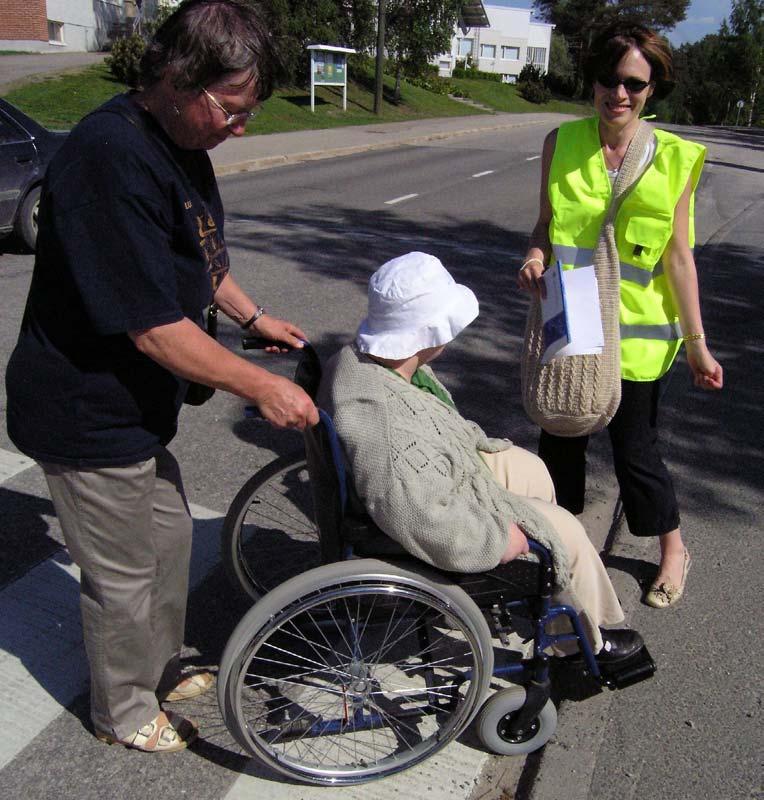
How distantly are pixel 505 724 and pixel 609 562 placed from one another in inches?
48.1

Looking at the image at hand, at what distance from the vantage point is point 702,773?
7.95 ft

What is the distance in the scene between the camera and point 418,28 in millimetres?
37562

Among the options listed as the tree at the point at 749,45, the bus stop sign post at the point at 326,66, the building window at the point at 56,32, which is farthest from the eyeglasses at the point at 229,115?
the tree at the point at 749,45

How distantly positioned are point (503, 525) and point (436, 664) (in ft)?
A: 1.88

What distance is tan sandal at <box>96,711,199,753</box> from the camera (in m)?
2.40

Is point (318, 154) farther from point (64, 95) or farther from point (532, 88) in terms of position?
point (532, 88)

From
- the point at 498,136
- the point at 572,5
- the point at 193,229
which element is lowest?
the point at 498,136

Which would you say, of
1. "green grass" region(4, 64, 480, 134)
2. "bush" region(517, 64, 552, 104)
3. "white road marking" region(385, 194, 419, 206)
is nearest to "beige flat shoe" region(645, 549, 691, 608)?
"white road marking" region(385, 194, 419, 206)

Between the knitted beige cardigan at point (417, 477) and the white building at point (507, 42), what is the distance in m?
74.5

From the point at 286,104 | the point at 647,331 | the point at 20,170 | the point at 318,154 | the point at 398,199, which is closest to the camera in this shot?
the point at 647,331

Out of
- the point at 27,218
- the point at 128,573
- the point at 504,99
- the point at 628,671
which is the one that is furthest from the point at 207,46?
the point at 504,99

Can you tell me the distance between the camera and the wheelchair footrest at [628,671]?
256 cm

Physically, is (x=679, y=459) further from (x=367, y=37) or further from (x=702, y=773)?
(x=367, y=37)

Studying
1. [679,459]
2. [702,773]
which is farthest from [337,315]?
[702,773]
